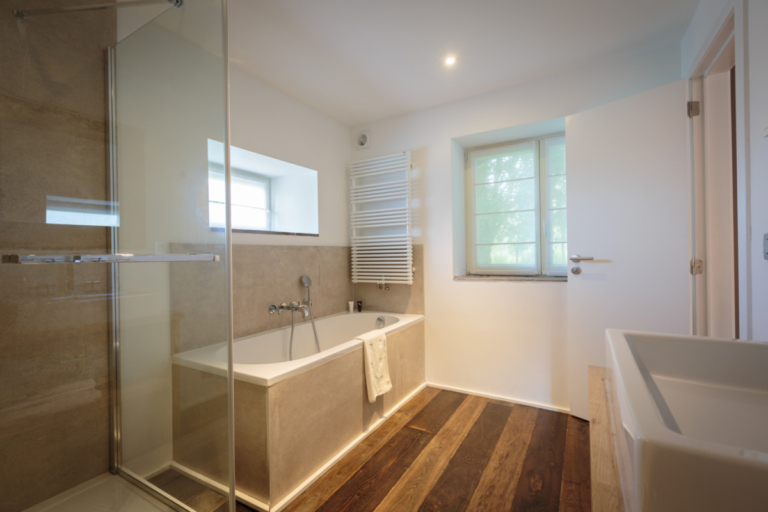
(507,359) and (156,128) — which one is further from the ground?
(156,128)

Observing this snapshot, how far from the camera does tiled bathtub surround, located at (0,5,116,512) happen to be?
2.93ft

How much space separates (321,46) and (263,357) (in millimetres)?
1986

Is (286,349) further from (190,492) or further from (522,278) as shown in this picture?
(522,278)

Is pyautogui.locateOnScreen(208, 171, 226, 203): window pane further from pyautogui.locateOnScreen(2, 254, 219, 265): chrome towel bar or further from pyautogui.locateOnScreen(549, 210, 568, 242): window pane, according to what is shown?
pyautogui.locateOnScreen(549, 210, 568, 242): window pane

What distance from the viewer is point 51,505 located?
97 centimetres

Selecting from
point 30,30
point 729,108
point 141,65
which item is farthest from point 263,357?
point 729,108

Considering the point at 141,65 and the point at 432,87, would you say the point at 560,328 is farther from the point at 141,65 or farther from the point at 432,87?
the point at 141,65

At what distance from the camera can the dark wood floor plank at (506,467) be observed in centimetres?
157

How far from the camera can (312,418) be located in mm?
1759

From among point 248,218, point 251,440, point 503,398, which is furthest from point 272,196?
point 503,398

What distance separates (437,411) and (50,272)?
2288 millimetres

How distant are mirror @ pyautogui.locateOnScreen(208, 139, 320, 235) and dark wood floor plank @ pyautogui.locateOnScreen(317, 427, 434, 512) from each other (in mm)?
1603

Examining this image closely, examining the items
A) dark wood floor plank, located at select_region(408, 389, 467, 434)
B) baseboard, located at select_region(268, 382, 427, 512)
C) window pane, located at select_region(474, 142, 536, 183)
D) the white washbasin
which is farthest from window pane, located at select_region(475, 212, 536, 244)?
the white washbasin

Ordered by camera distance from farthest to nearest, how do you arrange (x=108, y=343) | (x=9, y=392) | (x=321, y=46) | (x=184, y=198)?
(x=321, y=46)
(x=184, y=198)
(x=108, y=343)
(x=9, y=392)
